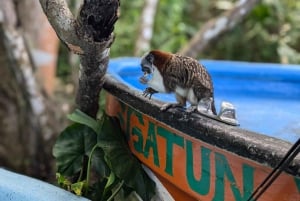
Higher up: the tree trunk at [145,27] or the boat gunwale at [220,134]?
the boat gunwale at [220,134]

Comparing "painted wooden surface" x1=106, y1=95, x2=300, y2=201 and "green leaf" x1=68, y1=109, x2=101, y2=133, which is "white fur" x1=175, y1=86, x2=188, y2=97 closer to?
"painted wooden surface" x1=106, y1=95, x2=300, y2=201

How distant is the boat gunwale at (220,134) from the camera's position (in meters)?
1.03

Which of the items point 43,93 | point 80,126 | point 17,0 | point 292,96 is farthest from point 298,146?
point 17,0

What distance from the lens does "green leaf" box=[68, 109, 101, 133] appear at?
1605mm

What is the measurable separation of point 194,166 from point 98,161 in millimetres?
432

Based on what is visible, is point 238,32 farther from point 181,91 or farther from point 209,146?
point 209,146

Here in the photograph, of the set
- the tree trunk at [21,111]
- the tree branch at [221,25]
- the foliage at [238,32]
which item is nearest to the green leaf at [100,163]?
the tree trunk at [21,111]

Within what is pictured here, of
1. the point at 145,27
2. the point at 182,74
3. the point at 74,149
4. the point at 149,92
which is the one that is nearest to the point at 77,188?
the point at 74,149

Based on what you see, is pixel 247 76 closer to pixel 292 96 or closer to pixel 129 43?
pixel 292 96

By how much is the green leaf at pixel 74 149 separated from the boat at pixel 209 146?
0.34ft

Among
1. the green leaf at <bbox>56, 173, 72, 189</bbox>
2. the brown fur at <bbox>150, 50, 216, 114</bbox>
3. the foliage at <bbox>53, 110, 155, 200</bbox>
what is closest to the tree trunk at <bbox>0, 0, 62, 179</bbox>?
the foliage at <bbox>53, 110, 155, 200</bbox>

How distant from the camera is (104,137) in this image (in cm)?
154

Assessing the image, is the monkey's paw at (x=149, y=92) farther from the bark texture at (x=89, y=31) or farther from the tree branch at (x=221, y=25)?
the tree branch at (x=221, y=25)

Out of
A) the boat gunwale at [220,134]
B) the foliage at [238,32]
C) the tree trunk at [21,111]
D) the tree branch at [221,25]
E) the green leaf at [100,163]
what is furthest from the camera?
the foliage at [238,32]
